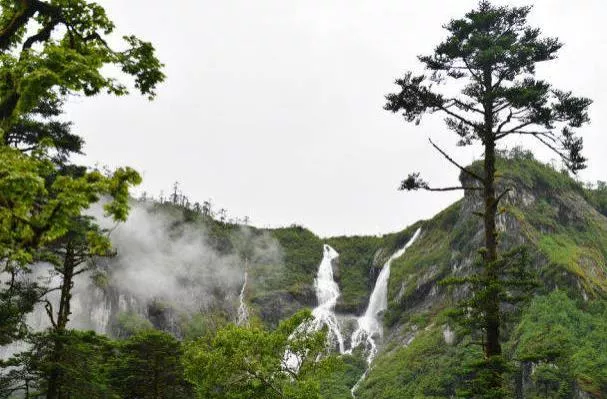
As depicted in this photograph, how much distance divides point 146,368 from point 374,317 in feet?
242

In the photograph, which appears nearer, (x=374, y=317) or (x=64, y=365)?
(x=64, y=365)

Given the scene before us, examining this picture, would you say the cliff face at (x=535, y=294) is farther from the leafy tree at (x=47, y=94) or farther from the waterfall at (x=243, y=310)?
the leafy tree at (x=47, y=94)

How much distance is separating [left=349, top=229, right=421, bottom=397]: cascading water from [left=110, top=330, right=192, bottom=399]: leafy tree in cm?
5046

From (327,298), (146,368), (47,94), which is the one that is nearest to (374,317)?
(327,298)

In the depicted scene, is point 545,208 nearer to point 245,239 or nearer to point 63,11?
point 245,239

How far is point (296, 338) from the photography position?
23.7 metres

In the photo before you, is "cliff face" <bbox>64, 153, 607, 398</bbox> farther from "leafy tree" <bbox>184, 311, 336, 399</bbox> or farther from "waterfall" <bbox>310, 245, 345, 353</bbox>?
"leafy tree" <bbox>184, 311, 336, 399</bbox>

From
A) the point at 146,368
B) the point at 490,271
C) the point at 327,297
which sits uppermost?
the point at 327,297

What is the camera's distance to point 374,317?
9975 centimetres

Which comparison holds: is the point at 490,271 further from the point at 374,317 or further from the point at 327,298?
the point at 327,298

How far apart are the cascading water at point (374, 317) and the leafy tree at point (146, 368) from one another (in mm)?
50461

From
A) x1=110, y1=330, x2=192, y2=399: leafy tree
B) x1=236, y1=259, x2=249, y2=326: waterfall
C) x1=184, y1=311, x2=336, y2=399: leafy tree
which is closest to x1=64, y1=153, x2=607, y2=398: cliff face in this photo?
x1=236, y1=259, x2=249, y2=326: waterfall

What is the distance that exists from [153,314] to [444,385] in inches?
1964

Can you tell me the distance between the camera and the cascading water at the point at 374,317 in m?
90.0
